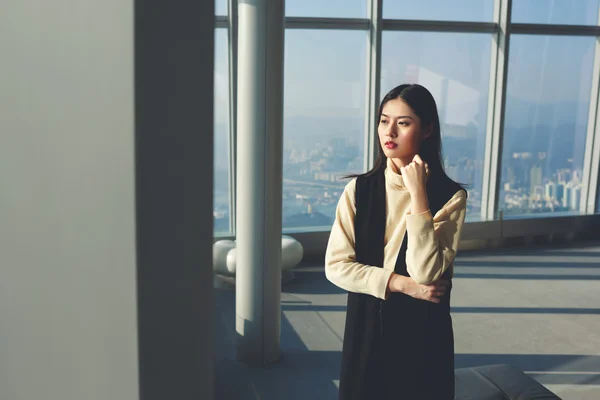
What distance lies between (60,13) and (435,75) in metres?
9.02

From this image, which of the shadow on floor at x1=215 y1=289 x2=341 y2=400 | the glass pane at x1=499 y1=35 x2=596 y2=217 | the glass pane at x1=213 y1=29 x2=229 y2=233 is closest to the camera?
the shadow on floor at x1=215 y1=289 x2=341 y2=400

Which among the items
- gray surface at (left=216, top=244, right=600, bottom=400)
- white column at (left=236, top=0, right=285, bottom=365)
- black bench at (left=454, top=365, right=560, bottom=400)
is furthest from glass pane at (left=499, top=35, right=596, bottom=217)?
black bench at (left=454, top=365, right=560, bottom=400)

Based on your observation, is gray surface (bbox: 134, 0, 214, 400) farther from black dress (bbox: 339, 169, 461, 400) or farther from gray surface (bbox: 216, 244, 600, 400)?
gray surface (bbox: 216, 244, 600, 400)

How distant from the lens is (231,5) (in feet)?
25.0

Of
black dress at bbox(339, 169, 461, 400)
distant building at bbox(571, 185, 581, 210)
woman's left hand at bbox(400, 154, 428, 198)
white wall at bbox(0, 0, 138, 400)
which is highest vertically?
white wall at bbox(0, 0, 138, 400)

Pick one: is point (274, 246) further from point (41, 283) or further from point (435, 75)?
point (435, 75)

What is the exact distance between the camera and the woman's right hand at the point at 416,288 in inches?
76.2

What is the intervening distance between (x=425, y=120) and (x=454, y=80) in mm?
7382

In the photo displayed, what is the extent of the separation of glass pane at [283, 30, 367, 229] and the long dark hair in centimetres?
634

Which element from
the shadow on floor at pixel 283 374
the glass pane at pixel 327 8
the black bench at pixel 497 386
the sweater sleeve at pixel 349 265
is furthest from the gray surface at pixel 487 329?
the glass pane at pixel 327 8

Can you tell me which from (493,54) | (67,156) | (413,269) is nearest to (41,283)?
(67,156)

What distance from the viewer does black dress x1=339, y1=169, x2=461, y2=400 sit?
6.61 feet

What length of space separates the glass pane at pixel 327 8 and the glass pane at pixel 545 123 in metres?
2.71

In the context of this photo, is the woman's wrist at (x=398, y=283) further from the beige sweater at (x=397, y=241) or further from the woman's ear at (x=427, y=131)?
the woman's ear at (x=427, y=131)
